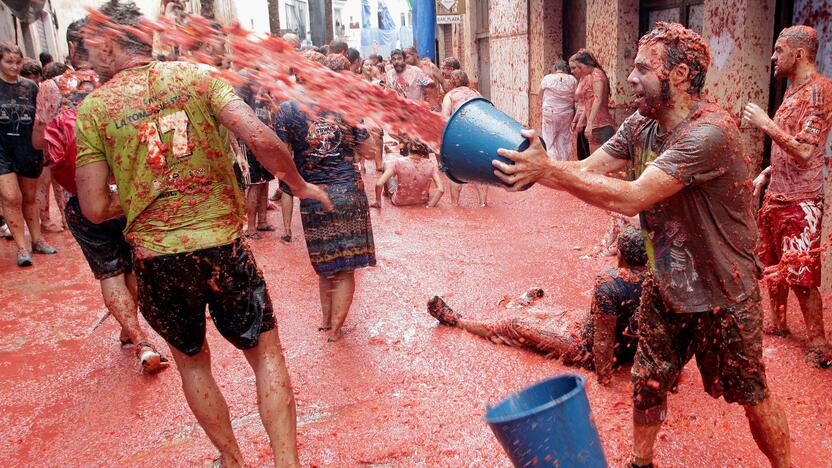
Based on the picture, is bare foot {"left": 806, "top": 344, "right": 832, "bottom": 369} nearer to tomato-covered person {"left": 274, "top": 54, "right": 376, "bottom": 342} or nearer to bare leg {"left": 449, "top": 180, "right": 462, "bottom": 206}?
tomato-covered person {"left": 274, "top": 54, "right": 376, "bottom": 342}

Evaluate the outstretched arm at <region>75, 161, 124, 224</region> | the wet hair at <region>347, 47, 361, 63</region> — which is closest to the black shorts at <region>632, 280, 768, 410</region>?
the outstretched arm at <region>75, 161, 124, 224</region>

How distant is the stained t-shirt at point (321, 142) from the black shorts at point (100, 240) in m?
1.27

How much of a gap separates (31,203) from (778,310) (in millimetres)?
7537

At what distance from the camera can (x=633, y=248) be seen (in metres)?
3.65

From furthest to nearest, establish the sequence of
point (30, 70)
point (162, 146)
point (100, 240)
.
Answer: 1. point (30, 70)
2. point (100, 240)
3. point (162, 146)

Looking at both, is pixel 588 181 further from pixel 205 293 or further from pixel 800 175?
pixel 800 175

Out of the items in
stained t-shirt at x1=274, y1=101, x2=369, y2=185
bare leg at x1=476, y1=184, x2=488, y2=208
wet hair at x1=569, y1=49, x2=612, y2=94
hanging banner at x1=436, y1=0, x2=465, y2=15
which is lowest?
bare leg at x1=476, y1=184, x2=488, y2=208

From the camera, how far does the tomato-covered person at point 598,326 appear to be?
12.1ft

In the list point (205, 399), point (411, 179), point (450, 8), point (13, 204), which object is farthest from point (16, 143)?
point (450, 8)

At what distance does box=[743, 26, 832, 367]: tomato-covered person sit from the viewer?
13.1ft

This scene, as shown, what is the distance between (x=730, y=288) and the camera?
104 inches

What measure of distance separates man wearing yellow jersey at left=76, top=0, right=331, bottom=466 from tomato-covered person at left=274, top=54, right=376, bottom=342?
1.57m

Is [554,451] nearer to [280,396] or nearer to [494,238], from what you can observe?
[280,396]

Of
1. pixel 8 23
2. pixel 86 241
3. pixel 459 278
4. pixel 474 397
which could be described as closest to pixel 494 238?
pixel 459 278
